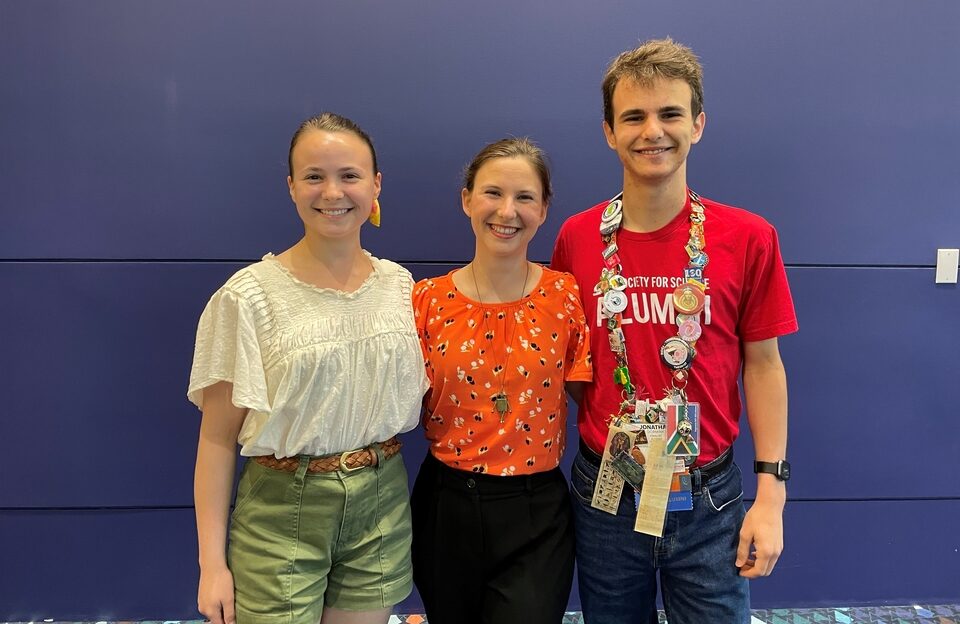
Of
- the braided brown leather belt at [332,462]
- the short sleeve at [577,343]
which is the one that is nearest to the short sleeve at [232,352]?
the braided brown leather belt at [332,462]

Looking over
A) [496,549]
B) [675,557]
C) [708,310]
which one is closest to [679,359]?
[708,310]

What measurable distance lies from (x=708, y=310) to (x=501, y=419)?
1.81 ft

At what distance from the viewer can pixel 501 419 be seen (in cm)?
141

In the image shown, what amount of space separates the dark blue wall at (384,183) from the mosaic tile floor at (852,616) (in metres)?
0.56

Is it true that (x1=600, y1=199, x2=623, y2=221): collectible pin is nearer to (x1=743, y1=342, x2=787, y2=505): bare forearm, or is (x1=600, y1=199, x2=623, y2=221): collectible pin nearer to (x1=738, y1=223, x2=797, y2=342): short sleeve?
(x1=738, y1=223, x2=797, y2=342): short sleeve

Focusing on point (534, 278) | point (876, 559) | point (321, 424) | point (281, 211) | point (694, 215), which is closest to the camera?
point (321, 424)

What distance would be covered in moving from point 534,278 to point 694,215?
418 millimetres

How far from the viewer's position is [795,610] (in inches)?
92.7

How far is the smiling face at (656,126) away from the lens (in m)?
1.33

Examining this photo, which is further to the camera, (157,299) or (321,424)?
(157,299)

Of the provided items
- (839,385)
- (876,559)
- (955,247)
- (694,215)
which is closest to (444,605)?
(694,215)

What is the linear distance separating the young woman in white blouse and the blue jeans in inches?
18.9

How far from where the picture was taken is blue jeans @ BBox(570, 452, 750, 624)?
1.38 m

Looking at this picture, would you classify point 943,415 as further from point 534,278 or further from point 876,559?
point 534,278
